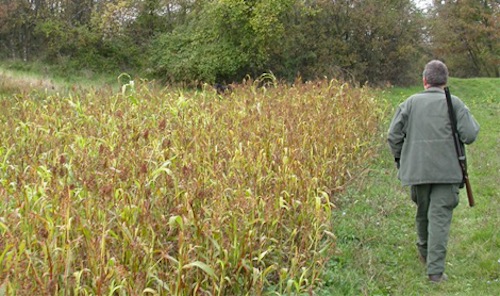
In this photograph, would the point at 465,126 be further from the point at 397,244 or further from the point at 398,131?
the point at 397,244

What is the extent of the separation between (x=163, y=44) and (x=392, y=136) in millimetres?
17814

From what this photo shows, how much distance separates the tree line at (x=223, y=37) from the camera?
19.5 metres

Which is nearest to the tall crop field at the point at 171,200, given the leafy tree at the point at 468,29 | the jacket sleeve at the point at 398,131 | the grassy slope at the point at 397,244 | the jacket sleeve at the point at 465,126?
the grassy slope at the point at 397,244

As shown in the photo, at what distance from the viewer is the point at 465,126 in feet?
15.4

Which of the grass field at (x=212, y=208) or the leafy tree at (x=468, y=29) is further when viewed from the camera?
the leafy tree at (x=468, y=29)

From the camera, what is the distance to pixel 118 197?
13.6 ft

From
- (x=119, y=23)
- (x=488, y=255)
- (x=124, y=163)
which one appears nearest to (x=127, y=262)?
(x=124, y=163)

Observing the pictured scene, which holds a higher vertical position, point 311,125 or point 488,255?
point 311,125

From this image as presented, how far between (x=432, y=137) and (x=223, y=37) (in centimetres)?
1569

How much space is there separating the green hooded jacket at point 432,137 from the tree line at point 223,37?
1148 cm

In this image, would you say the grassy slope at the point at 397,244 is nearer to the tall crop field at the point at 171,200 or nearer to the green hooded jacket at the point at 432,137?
the tall crop field at the point at 171,200

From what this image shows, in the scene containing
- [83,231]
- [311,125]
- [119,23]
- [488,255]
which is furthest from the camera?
[119,23]

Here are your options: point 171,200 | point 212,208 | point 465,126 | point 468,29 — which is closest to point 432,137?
point 465,126

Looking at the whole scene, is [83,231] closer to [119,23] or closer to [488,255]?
[488,255]
